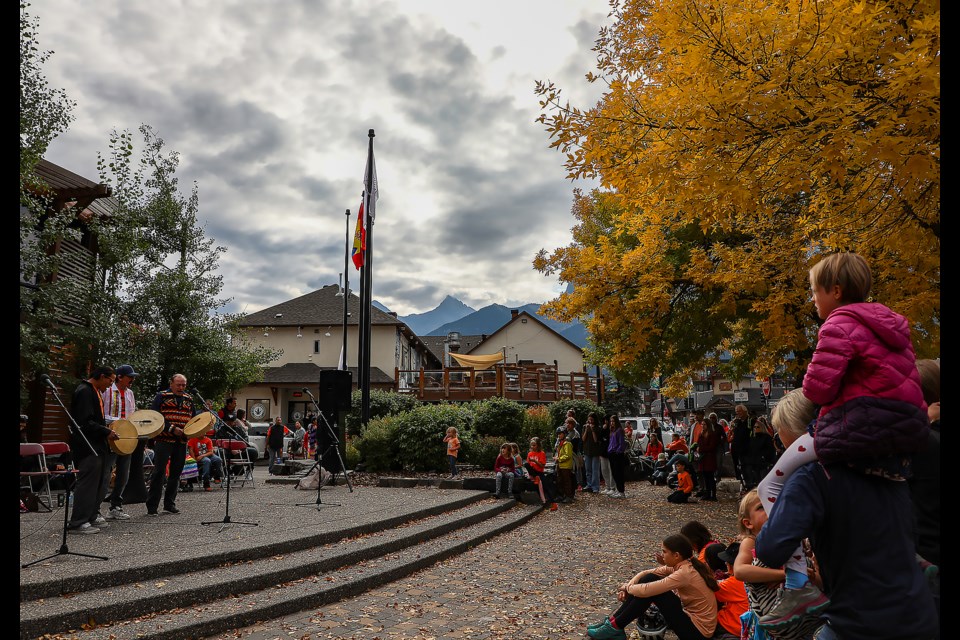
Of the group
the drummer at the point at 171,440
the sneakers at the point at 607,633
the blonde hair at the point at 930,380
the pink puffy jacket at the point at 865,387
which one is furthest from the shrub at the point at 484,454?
the pink puffy jacket at the point at 865,387

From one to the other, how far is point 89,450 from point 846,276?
8158 mm

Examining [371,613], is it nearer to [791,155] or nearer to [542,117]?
[542,117]

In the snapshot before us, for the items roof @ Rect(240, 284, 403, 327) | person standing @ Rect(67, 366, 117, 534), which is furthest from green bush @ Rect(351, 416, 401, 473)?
roof @ Rect(240, 284, 403, 327)

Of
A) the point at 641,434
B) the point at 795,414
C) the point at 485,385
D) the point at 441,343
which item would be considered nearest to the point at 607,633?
the point at 795,414

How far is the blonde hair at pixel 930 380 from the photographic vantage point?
2898 mm

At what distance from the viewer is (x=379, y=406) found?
67.7 ft

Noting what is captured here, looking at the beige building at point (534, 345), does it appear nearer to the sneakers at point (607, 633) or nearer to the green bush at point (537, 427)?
the green bush at point (537, 427)

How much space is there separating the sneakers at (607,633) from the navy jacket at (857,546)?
3.16 metres

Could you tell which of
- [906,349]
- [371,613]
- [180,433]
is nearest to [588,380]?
[180,433]

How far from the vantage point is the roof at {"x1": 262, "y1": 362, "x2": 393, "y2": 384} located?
4197 cm

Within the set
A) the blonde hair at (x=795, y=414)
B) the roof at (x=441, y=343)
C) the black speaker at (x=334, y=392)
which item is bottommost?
the black speaker at (x=334, y=392)

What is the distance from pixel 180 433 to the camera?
9133 millimetres
